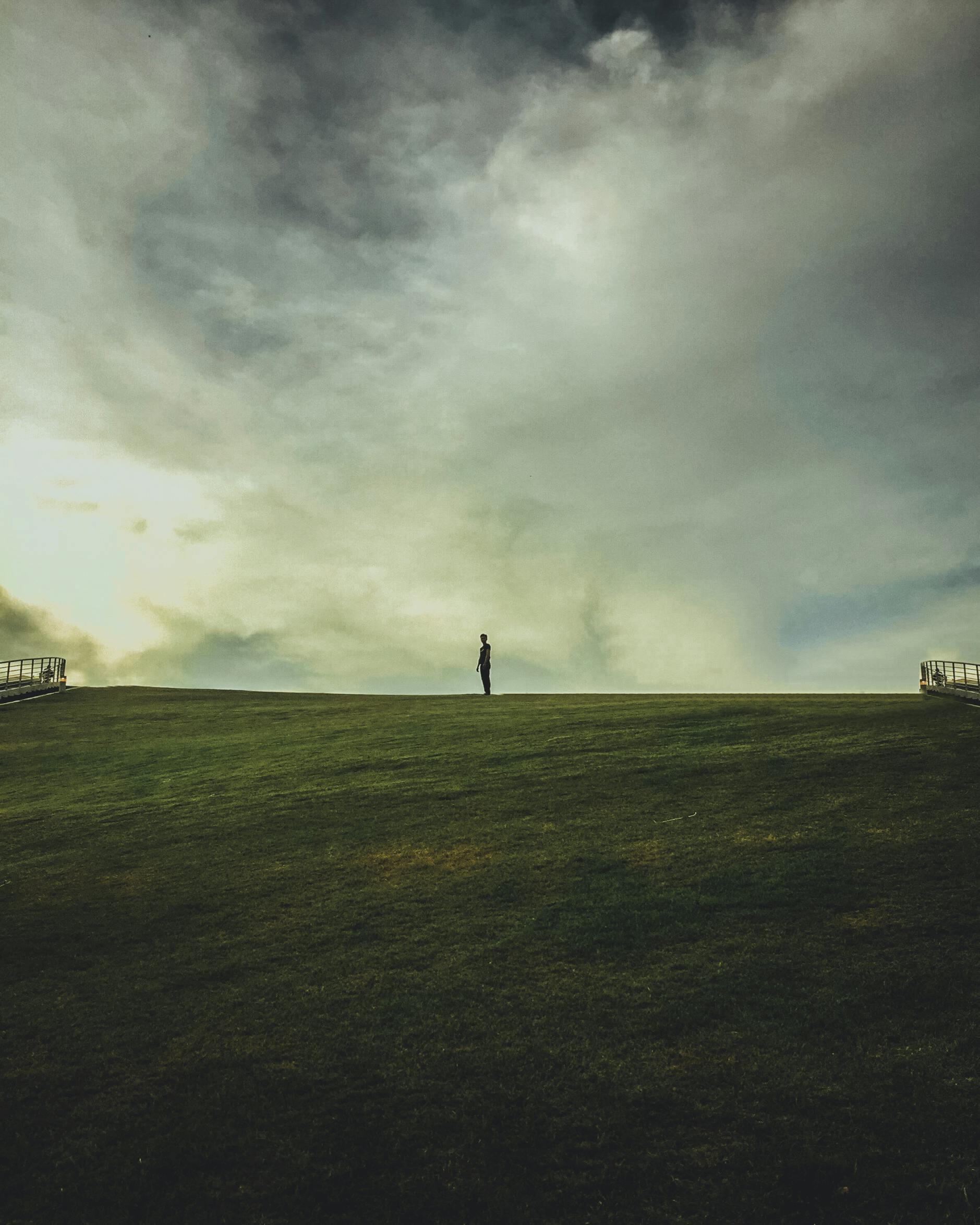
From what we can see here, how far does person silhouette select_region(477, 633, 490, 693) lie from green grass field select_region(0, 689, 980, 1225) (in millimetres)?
17719

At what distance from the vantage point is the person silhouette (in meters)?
33.3

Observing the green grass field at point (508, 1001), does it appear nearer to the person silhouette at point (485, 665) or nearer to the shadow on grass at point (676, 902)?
the shadow on grass at point (676, 902)

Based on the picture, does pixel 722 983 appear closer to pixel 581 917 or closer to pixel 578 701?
pixel 581 917

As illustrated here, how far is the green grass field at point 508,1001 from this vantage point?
5.34 m

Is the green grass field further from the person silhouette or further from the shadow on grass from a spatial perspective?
the person silhouette

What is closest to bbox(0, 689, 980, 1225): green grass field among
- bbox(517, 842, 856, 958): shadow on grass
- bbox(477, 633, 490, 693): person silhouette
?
bbox(517, 842, 856, 958): shadow on grass

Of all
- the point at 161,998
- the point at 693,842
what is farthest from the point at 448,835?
the point at 161,998

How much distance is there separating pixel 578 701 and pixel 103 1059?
23019 mm

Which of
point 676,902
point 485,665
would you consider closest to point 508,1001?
point 676,902

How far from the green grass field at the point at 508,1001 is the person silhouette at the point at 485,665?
1772 centimetres

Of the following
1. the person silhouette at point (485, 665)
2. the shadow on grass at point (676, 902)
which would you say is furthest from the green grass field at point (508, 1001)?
the person silhouette at point (485, 665)

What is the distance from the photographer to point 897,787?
13.4 meters

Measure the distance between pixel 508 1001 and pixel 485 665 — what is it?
85.3 ft

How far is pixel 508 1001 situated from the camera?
7406 millimetres
